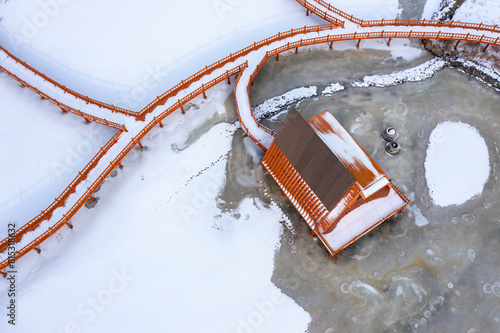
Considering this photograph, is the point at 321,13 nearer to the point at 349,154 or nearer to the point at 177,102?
the point at 349,154

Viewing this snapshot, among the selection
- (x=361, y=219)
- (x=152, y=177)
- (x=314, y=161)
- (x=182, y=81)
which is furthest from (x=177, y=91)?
(x=361, y=219)

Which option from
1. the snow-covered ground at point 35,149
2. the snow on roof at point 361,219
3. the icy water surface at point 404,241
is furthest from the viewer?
the snow-covered ground at point 35,149

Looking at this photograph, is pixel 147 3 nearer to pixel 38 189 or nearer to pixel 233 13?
pixel 233 13

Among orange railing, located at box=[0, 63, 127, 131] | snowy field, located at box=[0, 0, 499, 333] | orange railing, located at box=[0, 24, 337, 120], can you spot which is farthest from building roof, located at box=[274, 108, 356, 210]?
orange railing, located at box=[0, 63, 127, 131]

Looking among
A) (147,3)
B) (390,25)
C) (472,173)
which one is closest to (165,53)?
(147,3)

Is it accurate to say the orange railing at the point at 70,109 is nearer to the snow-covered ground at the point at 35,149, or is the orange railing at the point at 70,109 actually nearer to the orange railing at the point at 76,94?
the orange railing at the point at 76,94

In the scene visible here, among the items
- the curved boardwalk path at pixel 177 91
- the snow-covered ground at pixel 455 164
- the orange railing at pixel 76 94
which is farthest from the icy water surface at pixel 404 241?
the orange railing at pixel 76 94

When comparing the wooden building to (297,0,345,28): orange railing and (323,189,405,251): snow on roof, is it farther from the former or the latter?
(297,0,345,28): orange railing
